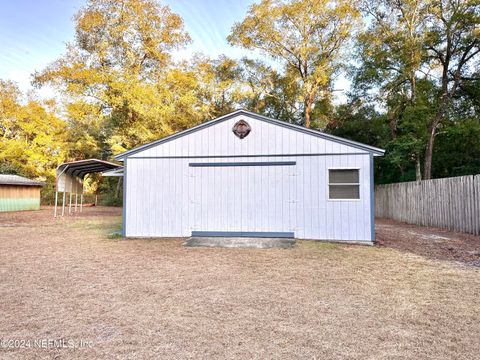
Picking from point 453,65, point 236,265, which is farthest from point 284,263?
point 453,65

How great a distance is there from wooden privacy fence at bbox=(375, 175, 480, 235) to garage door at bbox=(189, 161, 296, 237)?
18.3 feet

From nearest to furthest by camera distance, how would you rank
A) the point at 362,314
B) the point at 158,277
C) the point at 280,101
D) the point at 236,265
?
the point at 362,314 → the point at 158,277 → the point at 236,265 → the point at 280,101

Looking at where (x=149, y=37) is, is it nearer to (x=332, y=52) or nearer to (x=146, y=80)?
(x=146, y=80)

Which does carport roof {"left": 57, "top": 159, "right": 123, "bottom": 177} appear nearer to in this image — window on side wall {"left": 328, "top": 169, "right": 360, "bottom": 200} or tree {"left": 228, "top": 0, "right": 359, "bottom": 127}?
window on side wall {"left": 328, "top": 169, "right": 360, "bottom": 200}

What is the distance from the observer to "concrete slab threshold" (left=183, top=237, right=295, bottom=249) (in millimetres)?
8156

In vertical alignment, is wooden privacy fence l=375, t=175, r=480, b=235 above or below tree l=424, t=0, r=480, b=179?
below

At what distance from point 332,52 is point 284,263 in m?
19.5

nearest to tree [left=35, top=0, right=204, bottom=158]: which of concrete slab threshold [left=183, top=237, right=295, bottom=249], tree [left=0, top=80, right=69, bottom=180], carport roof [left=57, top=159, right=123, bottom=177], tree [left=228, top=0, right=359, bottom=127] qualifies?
tree [left=0, top=80, right=69, bottom=180]

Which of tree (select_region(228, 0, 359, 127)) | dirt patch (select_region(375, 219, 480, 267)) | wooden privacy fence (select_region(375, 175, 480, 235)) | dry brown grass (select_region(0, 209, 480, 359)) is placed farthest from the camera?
tree (select_region(228, 0, 359, 127))

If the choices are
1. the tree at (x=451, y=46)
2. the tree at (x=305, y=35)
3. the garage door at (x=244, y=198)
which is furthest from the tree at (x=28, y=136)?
the tree at (x=451, y=46)

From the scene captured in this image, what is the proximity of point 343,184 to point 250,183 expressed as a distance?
2527 millimetres

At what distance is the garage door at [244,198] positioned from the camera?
29.9ft

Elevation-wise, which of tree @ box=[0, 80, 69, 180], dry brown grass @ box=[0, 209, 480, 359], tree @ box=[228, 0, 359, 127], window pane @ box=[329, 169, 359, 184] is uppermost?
tree @ box=[228, 0, 359, 127]

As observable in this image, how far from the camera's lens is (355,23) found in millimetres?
21109
